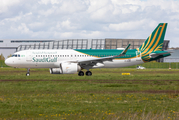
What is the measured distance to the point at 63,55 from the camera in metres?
41.0

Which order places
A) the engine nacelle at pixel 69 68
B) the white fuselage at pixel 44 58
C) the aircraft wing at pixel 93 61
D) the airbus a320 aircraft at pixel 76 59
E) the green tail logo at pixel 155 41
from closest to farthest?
the engine nacelle at pixel 69 68, the aircraft wing at pixel 93 61, the airbus a320 aircraft at pixel 76 59, the white fuselage at pixel 44 58, the green tail logo at pixel 155 41

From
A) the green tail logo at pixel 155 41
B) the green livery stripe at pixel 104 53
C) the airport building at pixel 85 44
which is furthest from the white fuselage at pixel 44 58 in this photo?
the airport building at pixel 85 44

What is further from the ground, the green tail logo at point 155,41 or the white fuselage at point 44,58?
the green tail logo at point 155,41

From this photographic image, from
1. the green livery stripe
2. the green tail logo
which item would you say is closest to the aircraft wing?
the green livery stripe

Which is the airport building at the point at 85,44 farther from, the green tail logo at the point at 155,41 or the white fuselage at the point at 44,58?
the white fuselage at the point at 44,58

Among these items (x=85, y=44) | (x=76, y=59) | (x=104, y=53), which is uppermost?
(x=85, y=44)

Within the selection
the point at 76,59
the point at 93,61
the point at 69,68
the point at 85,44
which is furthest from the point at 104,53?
the point at 85,44

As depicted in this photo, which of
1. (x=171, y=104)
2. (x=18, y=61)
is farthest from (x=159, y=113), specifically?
(x=18, y=61)

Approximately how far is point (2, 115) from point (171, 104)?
33.0ft

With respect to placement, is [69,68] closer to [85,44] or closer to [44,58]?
[44,58]

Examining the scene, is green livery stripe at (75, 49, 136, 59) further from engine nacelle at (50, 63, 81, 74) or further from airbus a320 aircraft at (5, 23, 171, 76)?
engine nacelle at (50, 63, 81, 74)

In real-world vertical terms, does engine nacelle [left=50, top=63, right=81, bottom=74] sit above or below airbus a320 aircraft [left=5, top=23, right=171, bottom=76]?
below

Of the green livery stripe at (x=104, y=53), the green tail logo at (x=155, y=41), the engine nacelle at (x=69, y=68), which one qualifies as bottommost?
the engine nacelle at (x=69, y=68)

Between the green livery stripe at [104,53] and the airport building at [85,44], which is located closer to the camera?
the green livery stripe at [104,53]
